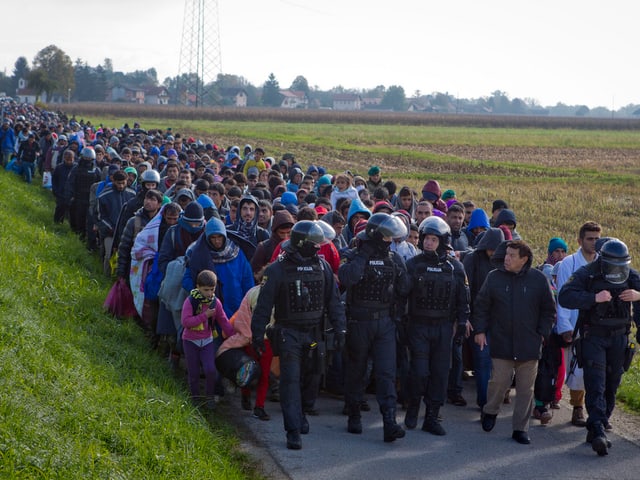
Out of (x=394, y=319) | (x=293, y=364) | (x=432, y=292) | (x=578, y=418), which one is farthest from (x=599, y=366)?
(x=293, y=364)

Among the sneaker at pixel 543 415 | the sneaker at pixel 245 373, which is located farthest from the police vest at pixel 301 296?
the sneaker at pixel 543 415

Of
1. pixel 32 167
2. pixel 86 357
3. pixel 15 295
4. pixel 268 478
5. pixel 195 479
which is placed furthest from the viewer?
pixel 32 167

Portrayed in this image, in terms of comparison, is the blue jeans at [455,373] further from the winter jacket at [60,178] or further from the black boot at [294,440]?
the winter jacket at [60,178]

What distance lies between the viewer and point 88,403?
7031mm

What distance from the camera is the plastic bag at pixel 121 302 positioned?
424 inches

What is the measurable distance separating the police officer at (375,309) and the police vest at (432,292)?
0.68 feet

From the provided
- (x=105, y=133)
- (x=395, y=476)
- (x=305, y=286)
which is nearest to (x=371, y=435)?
(x=395, y=476)

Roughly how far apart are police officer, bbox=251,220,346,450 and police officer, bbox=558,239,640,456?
223 cm

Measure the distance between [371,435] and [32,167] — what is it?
19.8 m

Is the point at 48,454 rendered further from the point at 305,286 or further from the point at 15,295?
the point at 15,295

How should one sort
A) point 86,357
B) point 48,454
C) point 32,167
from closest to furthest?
1. point 48,454
2. point 86,357
3. point 32,167

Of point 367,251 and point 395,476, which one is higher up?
point 367,251

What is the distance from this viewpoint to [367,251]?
788cm

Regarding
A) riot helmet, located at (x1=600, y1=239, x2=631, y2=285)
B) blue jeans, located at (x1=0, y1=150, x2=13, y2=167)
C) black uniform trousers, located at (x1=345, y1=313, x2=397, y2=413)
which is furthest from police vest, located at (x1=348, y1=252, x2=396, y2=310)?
blue jeans, located at (x1=0, y1=150, x2=13, y2=167)
